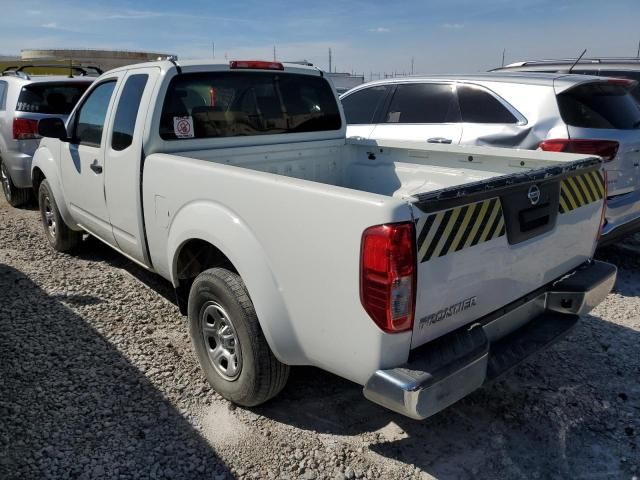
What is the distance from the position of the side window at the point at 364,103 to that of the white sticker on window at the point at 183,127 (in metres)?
2.97

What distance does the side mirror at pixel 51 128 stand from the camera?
13.8ft

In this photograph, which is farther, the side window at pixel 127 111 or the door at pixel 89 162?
the door at pixel 89 162

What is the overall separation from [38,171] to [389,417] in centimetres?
440

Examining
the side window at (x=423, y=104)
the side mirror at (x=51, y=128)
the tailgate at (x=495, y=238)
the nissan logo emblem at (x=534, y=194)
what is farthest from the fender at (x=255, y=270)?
the side window at (x=423, y=104)

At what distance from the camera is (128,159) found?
3.47 m

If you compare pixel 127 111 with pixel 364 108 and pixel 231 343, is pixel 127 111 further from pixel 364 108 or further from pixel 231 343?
pixel 364 108

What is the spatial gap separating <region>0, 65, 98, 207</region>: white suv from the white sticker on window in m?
4.02

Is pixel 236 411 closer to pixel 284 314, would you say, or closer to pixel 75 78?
pixel 284 314

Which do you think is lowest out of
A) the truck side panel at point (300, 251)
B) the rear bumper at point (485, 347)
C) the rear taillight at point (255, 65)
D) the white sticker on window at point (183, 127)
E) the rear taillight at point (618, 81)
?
the rear bumper at point (485, 347)

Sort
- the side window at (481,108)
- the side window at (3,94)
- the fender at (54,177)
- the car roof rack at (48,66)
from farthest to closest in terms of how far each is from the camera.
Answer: the car roof rack at (48,66) < the side window at (3,94) < the side window at (481,108) < the fender at (54,177)

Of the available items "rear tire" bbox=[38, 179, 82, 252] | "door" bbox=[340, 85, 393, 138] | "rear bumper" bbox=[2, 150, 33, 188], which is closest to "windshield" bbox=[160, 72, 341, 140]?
"door" bbox=[340, 85, 393, 138]

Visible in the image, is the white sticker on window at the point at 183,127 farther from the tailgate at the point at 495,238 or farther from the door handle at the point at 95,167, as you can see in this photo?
the tailgate at the point at 495,238

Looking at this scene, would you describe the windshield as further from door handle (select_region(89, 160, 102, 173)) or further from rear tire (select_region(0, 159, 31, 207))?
rear tire (select_region(0, 159, 31, 207))

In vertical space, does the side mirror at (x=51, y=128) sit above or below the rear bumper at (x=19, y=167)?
above
